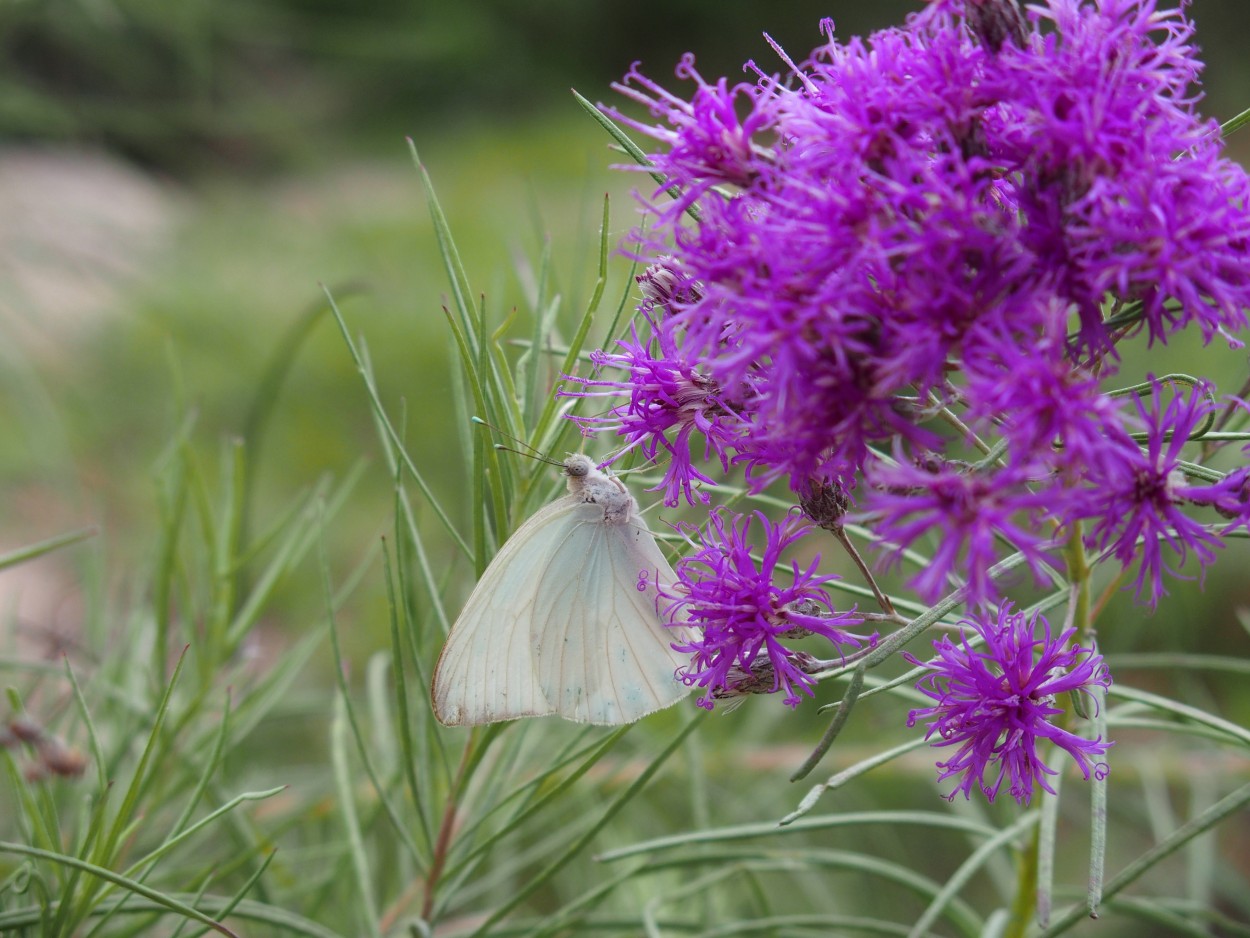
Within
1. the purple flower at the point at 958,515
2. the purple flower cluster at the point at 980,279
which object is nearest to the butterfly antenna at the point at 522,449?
the purple flower cluster at the point at 980,279

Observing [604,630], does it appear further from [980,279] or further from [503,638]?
[980,279]

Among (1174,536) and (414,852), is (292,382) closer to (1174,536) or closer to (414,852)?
(414,852)

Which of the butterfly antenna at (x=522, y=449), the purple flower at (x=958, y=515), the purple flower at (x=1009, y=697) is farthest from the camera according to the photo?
the butterfly antenna at (x=522, y=449)

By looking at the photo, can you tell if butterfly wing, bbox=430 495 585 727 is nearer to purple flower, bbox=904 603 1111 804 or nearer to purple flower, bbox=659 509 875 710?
purple flower, bbox=659 509 875 710

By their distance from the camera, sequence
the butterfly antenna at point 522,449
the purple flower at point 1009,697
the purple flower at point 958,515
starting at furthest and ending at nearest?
1. the butterfly antenna at point 522,449
2. the purple flower at point 1009,697
3. the purple flower at point 958,515

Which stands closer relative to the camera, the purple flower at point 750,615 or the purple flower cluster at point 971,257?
the purple flower cluster at point 971,257

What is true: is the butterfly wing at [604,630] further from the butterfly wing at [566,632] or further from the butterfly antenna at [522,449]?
the butterfly antenna at [522,449]
